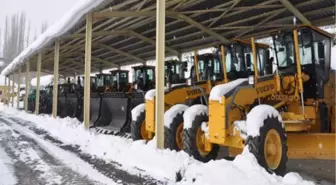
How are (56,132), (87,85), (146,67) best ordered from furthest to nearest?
→ (146,67) < (56,132) < (87,85)

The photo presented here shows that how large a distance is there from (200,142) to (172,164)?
998 millimetres

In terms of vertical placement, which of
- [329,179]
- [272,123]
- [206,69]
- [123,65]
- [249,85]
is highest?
[123,65]

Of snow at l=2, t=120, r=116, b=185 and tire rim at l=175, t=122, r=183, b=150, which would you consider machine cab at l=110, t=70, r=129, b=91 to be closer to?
snow at l=2, t=120, r=116, b=185

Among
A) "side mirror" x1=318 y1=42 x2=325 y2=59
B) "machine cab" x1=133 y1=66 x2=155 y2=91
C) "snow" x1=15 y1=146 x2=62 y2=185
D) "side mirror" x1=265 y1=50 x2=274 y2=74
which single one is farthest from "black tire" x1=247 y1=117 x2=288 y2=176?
"machine cab" x1=133 y1=66 x2=155 y2=91

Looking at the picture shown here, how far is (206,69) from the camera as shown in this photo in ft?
31.5

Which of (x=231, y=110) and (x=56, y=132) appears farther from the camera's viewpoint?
(x=56, y=132)

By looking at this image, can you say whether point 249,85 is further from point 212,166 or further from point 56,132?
point 56,132

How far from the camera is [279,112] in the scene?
6.83 m

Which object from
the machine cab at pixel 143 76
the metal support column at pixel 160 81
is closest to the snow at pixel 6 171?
the metal support column at pixel 160 81

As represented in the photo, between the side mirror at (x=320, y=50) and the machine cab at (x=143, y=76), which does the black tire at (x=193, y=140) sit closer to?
the side mirror at (x=320, y=50)

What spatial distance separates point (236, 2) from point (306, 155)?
226 inches

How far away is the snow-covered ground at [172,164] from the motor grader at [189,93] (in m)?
0.45

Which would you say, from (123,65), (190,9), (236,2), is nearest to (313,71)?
(236,2)

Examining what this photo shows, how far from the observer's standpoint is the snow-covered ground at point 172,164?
4953mm
